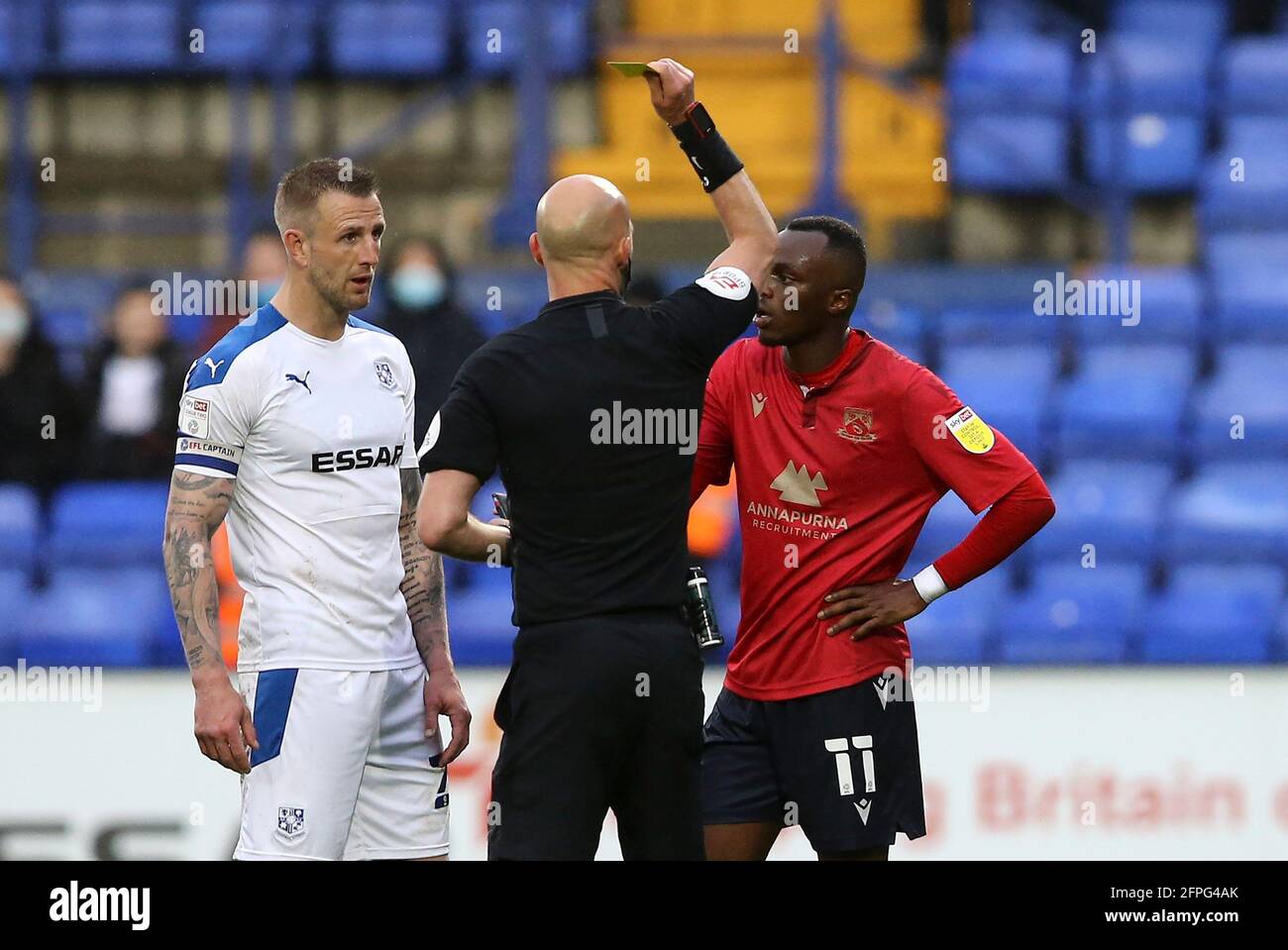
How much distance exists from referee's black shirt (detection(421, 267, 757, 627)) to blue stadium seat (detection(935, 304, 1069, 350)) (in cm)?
427

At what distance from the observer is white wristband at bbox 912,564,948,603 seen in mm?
4098

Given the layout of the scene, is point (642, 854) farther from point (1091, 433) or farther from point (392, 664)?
point (1091, 433)

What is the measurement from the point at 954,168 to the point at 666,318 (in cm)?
530

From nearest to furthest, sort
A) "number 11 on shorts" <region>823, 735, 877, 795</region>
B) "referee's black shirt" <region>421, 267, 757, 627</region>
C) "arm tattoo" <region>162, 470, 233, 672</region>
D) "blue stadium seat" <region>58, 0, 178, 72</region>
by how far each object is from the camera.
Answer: "referee's black shirt" <region>421, 267, 757, 627</region>
"arm tattoo" <region>162, 470, 233, 672</region>
"number 11 on shorts" <region>823, 735, 877, 795</region>
"blue stadium seat" <region>58, 0, 178, 72</region>

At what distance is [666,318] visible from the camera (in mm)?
3688

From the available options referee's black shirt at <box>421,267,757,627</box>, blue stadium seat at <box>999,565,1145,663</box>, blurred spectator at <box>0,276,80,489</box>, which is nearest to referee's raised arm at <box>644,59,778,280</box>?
referee's black shirt at <box>421,267,757,627</box>

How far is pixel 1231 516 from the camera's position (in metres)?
7.50

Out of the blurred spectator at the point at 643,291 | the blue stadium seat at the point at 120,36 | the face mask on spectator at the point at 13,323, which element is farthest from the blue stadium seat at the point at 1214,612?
the blue stadium seat at the point at 120,36

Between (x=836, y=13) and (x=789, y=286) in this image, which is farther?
(x=836, y=13)

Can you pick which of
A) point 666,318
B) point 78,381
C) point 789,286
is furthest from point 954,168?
point 666,318

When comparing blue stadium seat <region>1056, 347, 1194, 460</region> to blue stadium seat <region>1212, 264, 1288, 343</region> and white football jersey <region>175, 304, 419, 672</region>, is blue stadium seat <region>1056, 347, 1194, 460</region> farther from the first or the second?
white football jersey <region>175, 304, 419, 672</region>

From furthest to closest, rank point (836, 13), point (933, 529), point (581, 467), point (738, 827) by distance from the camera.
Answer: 1. point (836, 13)
2. point (933, 529)
3. point (738, 827)
4. point (581, 467)

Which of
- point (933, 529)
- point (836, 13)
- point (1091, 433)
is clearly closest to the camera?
point (933, 529)

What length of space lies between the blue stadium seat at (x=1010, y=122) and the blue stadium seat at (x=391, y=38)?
2408mm
